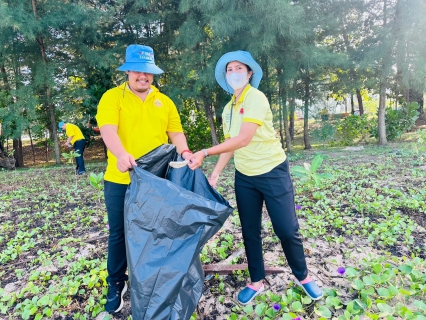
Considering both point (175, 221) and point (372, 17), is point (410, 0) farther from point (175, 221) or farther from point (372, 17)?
point (175, 221)

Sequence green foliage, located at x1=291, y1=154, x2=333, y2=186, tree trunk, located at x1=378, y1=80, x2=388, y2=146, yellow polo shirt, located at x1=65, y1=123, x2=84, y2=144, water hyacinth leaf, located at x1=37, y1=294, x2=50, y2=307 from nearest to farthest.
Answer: water hyacinth leaf, located at x1=37, y1=294, x2=50, y2=307, green foliage, located at x1=291, y1=154, x2=333, y2=186, yellow polo shirt, located at x1=65, y1=123, x2=84, y2=144, tree trunk, located at x1=378, y1=80, x2=388, y2=146

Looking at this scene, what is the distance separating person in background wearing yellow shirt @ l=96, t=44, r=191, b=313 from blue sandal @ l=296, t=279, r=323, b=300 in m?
1.02

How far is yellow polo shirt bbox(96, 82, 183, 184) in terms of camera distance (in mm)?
1659

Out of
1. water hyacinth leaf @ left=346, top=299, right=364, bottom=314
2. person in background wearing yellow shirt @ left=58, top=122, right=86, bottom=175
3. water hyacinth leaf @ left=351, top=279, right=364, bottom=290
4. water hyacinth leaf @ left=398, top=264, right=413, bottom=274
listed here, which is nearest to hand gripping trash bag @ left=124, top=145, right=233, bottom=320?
water hyacinth leaf @ left=346, top=299, right=364, bottom=314

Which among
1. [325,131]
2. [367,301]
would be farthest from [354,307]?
[325,131]

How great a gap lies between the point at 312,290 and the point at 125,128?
4.60ft

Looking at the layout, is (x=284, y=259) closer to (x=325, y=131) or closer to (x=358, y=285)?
(x=358, y=285)

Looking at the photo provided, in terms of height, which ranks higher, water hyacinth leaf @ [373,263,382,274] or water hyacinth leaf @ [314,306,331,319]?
water hyacinth leaf @ [373,263,382,274]

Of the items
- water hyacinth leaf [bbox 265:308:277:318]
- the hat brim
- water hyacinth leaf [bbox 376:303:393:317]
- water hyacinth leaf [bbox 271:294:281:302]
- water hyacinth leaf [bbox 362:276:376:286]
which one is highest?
the hat brim

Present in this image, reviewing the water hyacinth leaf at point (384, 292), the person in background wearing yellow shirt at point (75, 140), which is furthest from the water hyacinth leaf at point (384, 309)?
the person in background wearing yellow shirt at point (75, 140)

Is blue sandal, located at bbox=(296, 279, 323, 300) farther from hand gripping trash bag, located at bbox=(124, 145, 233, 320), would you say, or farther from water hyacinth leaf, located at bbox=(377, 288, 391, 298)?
hand gripping trash bag, located at bbox=(124, 145, 233, 320)

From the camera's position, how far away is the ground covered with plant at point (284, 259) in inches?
67.0

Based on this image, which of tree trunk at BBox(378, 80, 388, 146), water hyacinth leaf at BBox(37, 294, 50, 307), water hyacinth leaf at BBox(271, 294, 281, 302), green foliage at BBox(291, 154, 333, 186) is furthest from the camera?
tree trunk at BBox(378, 80, 388, 146)

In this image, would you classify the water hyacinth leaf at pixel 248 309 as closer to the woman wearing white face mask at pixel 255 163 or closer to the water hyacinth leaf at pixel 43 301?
the woman wearing white face mask at pixel 255 163
